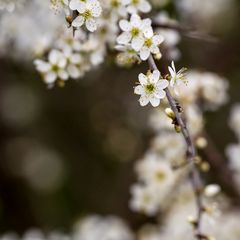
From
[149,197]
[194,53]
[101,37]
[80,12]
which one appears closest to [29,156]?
[194,53]

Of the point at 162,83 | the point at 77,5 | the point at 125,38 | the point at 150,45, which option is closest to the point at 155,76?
the point at 162,83

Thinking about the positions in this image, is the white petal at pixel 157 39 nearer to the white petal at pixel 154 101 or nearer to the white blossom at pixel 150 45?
the white blossom at pixel 150 45

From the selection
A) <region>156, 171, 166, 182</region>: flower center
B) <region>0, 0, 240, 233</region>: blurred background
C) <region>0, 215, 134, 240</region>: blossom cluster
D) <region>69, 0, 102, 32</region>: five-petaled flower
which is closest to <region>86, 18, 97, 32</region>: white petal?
<region>69, 0, 102, 32</region>: five-petaled flower

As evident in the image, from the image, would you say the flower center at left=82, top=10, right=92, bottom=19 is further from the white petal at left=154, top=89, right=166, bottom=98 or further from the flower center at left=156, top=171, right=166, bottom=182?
the flower center at left=156, top=171, right=166, bottom=182

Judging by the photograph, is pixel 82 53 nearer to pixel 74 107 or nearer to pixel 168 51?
pixel 168 51

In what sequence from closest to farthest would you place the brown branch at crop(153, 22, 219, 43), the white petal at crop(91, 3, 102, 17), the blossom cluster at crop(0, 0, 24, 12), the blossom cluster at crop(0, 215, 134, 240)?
1. the white petal at crop(91, 3, 102, 17)
2. the blossom cluster at crop(0, 0, 24, 12)
3. the brown branch at crop(153, 22, 219, 43)
4. the blossom cluster at crop(0, 215, 134, 240)

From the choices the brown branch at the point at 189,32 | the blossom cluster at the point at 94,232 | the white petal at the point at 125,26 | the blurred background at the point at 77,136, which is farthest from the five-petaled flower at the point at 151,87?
the blurred background at the point at 77,136
